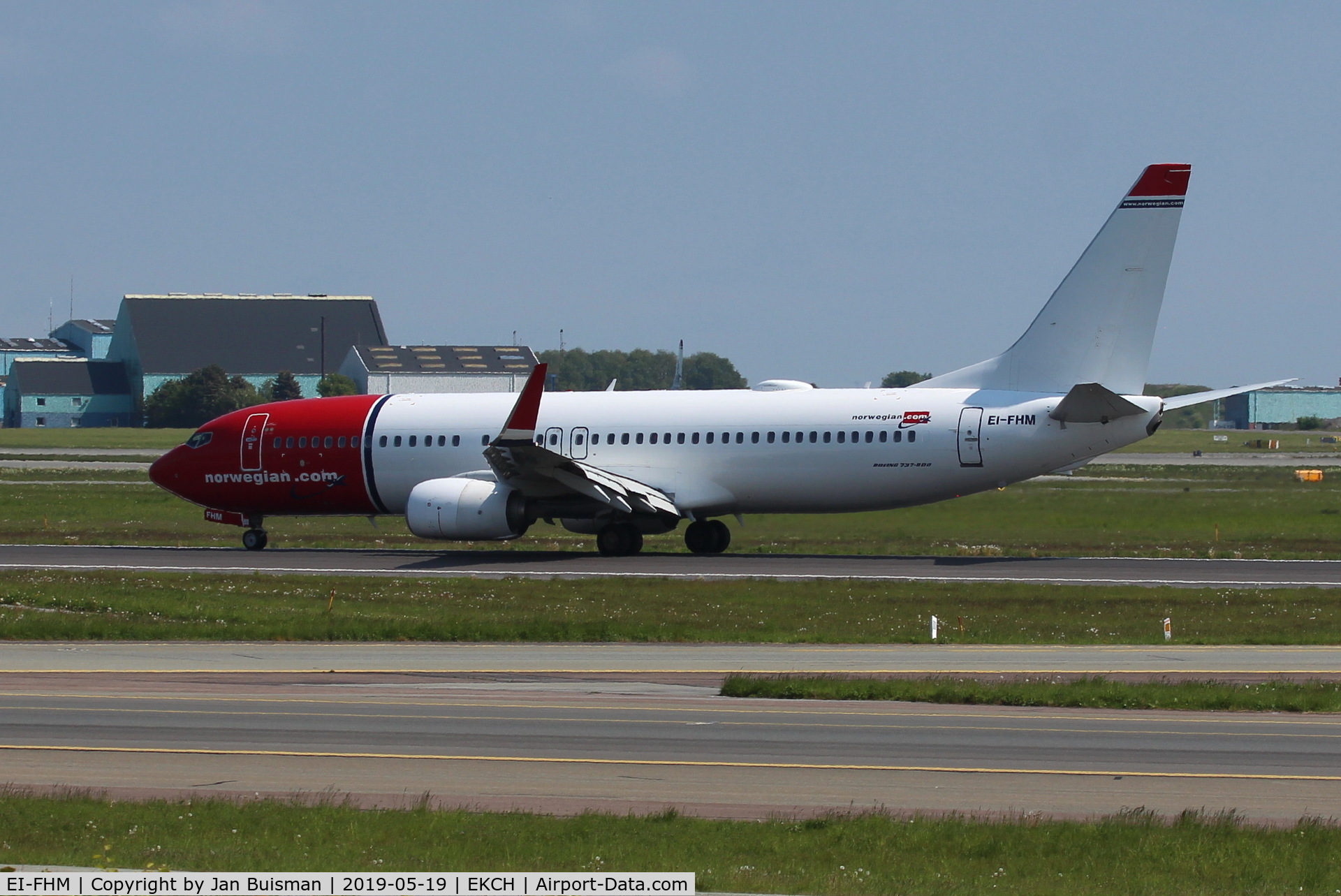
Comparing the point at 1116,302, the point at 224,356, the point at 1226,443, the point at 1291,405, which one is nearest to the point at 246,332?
the point at 224,356

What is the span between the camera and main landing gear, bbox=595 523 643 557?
3856cm

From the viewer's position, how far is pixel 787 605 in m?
28.2

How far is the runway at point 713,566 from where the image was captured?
32312 millimetres

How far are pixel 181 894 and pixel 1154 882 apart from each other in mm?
6205

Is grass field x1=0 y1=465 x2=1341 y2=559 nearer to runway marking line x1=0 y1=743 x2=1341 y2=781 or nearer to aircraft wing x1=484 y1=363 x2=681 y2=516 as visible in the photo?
aircraft wing x1=484 y1=363 x2=681 y2=516

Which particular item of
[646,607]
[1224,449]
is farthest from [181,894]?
[1224,449]

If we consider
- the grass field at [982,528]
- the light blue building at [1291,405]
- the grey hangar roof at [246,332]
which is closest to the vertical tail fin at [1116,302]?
the grass field at [982,528]

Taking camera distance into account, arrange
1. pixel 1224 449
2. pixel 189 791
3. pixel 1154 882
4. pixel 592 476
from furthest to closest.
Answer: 1. pixel 1224 449
2. pixel 592 476
3. pixel 189 791
4. pixel 1154 882

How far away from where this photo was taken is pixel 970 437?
35219 millimetres

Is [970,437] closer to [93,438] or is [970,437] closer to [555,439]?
[555,439]

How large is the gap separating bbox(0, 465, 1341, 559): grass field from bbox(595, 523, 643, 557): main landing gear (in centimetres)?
308

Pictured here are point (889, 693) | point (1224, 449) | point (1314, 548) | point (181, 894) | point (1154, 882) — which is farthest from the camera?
point (1224, 449)

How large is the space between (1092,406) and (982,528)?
737cm

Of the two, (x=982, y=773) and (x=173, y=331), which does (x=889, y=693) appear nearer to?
(x=982, y=773)
